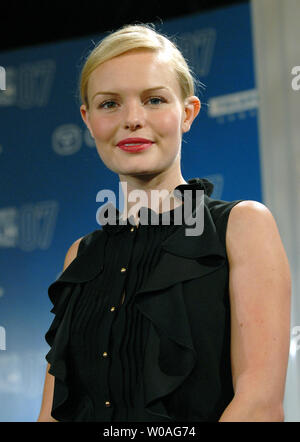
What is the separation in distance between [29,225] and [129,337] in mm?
1915

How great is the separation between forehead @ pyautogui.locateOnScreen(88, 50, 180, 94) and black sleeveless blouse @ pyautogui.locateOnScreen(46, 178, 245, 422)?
20cm

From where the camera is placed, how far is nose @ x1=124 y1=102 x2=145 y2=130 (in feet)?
3.76

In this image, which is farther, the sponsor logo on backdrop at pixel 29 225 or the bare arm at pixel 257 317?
the sponsor logo on backdrop at pixel 29 225

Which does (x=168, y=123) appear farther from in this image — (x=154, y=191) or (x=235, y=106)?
(x=235, y=106)

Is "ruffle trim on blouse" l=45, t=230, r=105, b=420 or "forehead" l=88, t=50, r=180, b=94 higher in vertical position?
"forehead" l=88, t=50, r=180, b=94

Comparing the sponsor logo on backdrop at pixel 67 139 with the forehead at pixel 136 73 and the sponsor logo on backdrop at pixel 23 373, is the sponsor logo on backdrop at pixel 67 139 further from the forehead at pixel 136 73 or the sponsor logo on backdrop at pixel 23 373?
the forehead at pixel 136 73

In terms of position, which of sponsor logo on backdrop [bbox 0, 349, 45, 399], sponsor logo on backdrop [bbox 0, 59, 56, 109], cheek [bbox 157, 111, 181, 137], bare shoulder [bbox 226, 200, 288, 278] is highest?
sponsor logo on backdrop [bbox 0, 59, 56, 109]

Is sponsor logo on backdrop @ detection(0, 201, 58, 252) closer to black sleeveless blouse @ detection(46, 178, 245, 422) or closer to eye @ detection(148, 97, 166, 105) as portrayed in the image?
black sleeveless blouse @ detection(46, 178, 245, 422)

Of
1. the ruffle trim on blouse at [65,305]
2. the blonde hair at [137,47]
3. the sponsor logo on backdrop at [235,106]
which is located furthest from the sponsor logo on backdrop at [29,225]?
the blonde hair at [137,47]

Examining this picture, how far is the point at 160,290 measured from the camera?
109 cm

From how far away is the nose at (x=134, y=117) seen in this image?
1147 millimetres

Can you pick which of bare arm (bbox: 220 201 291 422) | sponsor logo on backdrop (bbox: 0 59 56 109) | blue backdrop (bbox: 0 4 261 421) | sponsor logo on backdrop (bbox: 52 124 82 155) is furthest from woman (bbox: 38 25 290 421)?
sponsor logo on backdrop (bbox: 0 59 56 109)

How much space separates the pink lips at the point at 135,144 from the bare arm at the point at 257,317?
22 centimetres

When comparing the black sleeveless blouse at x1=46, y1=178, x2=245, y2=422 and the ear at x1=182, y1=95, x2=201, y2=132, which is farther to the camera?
the ear at x1=182, y1=95, x2=201, y2=132
